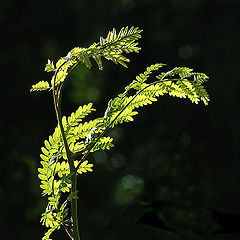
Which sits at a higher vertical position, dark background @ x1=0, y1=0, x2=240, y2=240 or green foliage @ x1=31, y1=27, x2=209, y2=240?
dark background @ x1=0, y1=0, x2=240, y2=240

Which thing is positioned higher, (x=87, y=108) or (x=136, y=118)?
(x=136, y=118)

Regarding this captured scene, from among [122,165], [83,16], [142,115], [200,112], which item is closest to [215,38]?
[200,112]

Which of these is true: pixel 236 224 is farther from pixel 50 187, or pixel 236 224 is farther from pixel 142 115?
pixel 50 187

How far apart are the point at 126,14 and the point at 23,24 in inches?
19.3

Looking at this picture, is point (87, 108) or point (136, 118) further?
point (136, 118)

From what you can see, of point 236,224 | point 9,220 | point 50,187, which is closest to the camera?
point 50,187

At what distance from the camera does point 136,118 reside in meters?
Result: 1.82

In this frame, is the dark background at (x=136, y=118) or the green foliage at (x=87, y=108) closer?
the green foliage at (x=87, y=108)

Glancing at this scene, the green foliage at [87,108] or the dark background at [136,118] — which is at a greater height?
the dark background at [136,118]

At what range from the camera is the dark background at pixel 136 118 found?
1771mm

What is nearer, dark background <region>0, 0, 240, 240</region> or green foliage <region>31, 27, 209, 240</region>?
green foliage <region>31, 27, 209, 240</region>

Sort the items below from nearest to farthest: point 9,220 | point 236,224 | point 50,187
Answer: point 50,187 < point 236,224 < point 9,220

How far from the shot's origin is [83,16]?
5.88 ft

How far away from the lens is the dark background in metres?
1.77
